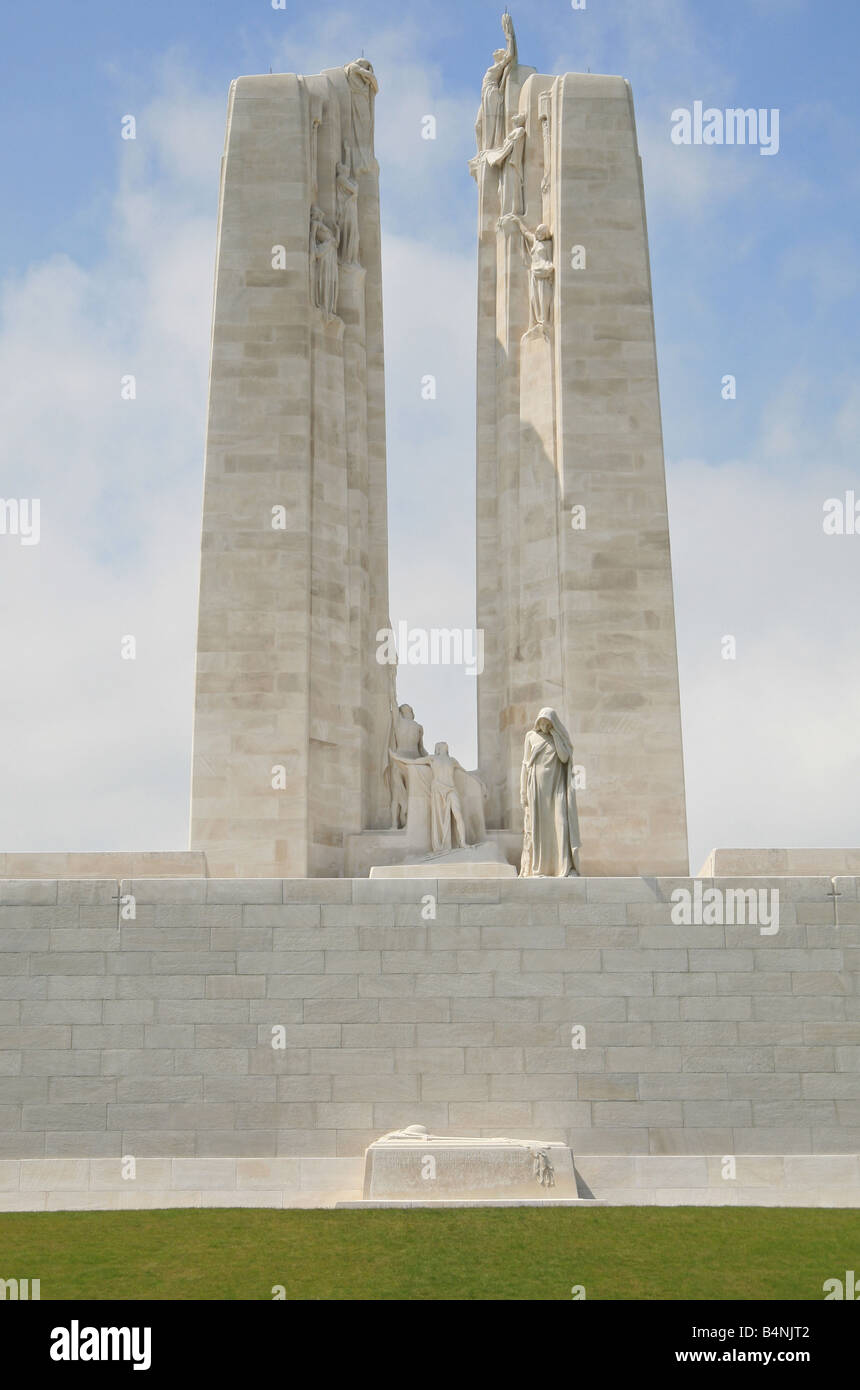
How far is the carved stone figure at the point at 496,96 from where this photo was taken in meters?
28.2

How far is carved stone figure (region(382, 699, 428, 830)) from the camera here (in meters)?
25.5

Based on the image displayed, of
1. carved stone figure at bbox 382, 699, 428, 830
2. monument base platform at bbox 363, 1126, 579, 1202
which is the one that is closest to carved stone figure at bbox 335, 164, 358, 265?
carved stone figure at bbox 382, 699, 428, 830

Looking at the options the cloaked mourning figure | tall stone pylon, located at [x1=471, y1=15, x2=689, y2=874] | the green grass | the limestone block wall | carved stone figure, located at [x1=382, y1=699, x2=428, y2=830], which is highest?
tall stone pylon, located at [x1=471, y1=15, x2=689, y2=874]

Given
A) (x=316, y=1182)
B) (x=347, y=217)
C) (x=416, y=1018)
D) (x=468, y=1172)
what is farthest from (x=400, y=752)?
(x=468, y=1172)

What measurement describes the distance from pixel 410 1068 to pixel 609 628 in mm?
9044

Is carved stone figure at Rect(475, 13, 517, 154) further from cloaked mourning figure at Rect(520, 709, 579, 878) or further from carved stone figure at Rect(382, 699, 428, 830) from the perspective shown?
cloaked mourning figure at Rect(520, 709, 579, 878)

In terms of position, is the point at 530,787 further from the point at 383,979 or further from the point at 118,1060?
the point at 118,1060

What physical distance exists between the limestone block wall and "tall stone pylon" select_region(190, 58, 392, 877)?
5.69 meters

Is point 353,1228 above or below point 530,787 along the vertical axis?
below

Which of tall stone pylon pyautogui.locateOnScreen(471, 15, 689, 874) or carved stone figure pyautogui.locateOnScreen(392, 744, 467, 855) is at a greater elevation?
tall stone pylon pyautogui.locateOnScreen(471, 15, 689, 874)

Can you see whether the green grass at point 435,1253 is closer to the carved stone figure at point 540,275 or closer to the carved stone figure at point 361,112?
the carved stone figure at point 540,275
